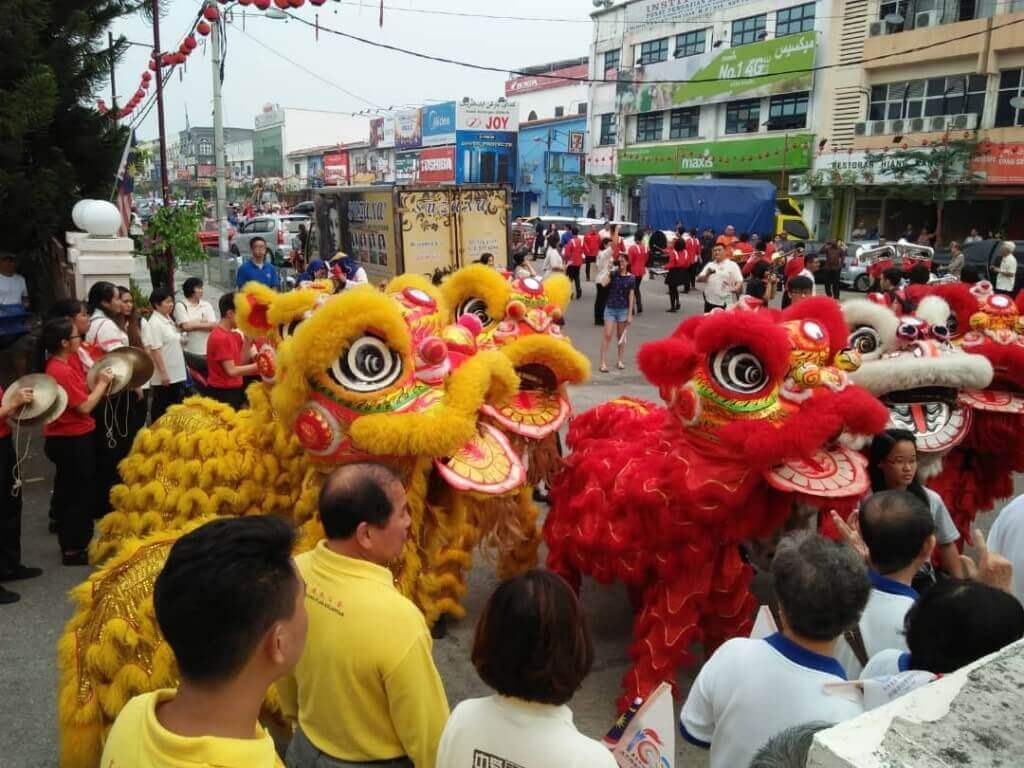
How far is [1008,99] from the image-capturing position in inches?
898

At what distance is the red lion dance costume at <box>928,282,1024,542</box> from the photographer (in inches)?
172

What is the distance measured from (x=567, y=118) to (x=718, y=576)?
40.9 m

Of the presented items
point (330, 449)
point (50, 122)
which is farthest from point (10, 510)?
point (50, 122)

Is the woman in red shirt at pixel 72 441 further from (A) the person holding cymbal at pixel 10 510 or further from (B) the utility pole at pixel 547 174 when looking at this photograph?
(B) the utility pole at pixel 547 174

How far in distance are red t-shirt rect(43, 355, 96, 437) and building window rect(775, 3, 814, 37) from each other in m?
29.8

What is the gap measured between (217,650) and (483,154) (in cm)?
4253

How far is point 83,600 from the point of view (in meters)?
2.61

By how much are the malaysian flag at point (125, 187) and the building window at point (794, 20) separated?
85.2 feet

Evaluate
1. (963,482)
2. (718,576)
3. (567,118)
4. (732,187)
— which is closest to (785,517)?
(718,576)

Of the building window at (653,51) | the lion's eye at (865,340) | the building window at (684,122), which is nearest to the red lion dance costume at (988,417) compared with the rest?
the lion's eye at (865,340)

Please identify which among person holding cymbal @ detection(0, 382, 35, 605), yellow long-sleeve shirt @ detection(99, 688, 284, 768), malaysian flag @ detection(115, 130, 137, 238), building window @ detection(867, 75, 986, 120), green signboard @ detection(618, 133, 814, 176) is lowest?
person holding cymbal @ detection(0, 382, 35, 605)

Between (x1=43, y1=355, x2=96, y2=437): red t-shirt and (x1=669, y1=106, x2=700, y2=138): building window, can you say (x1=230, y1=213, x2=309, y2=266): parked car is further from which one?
(x1=43, y1=355, x2=96, y2=437): red t-shirt

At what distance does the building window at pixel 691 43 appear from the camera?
3228 cm

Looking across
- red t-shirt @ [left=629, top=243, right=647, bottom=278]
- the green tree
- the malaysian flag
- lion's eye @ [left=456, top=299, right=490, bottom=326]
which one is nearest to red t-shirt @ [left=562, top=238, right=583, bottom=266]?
red t-shirt @ [left=629, top=243, right=647, bottom=278]
